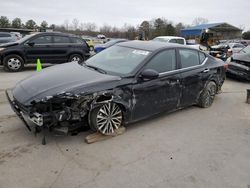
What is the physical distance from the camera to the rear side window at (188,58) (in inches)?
203

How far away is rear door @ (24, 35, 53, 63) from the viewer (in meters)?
9.92

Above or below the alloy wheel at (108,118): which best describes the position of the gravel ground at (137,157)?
below

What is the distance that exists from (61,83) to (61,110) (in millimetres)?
464

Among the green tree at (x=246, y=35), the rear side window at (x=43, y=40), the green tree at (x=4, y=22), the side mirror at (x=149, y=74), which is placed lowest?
the side mirror at (x=149, y=74)

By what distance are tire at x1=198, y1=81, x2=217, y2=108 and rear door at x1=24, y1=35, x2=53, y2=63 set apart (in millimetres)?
7151

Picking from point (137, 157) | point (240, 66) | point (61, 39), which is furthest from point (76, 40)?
point (137, 157)

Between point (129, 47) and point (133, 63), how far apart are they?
28.1 inches

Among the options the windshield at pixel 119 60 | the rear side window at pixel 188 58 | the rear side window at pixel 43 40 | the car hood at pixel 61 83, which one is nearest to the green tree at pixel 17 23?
the rear side window at pixel 43 40

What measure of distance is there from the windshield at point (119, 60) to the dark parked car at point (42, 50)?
5812mm

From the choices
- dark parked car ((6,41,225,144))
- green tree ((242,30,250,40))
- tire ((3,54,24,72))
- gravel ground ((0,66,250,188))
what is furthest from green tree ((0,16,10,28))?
dark parked car ((6,41,225,144))

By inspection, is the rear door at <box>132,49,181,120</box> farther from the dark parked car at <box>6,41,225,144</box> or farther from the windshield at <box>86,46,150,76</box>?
the windshield at <box>86,46,150,76</box>

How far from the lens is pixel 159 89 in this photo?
4527mm

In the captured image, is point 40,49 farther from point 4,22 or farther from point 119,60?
point 4,22

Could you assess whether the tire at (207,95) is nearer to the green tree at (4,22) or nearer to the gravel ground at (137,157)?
the gravel ground at (137,157)
